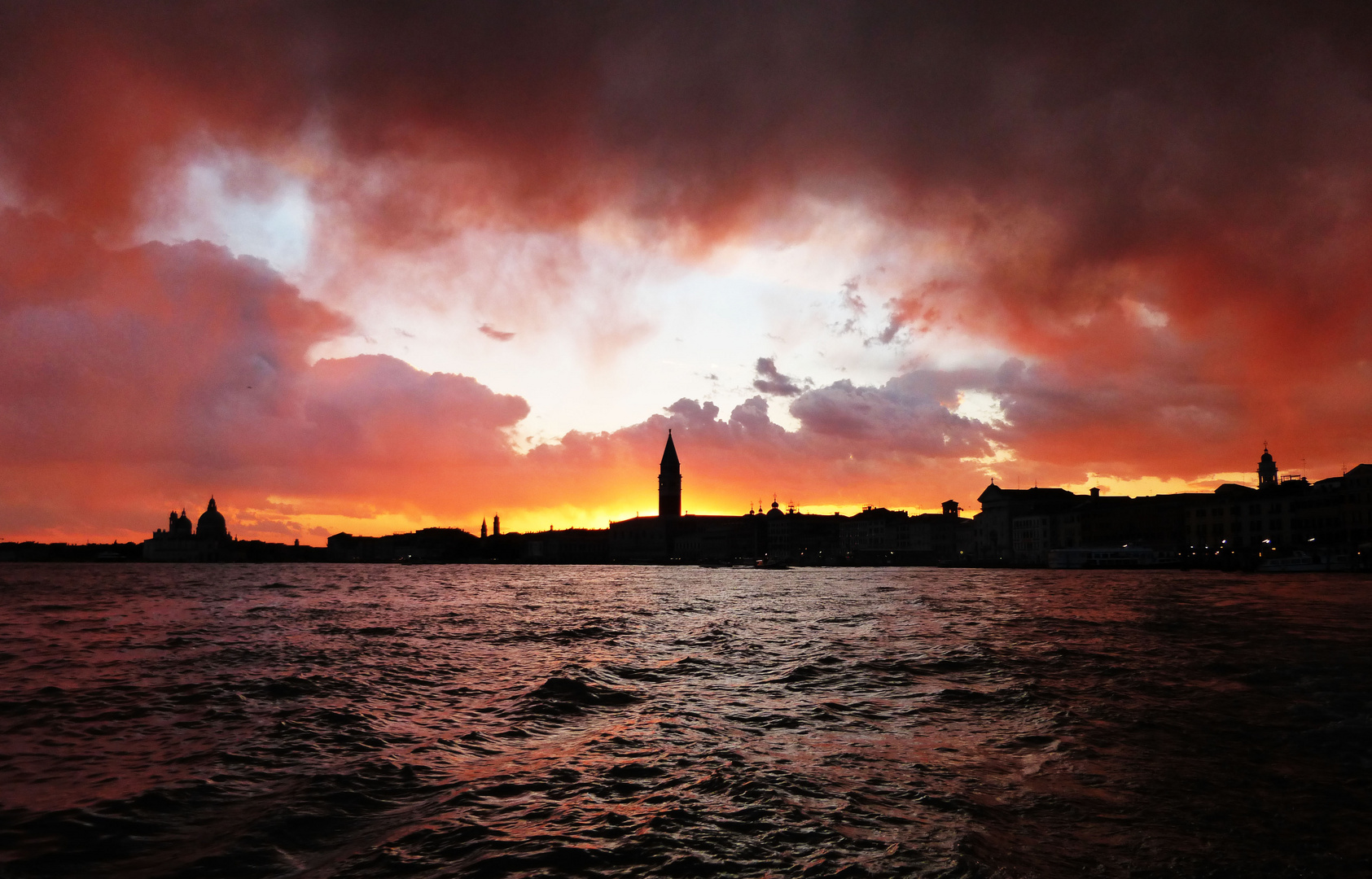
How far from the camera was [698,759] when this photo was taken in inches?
402

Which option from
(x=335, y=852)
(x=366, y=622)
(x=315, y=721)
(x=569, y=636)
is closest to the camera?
(x=335, y=852)

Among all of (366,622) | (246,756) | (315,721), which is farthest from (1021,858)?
(366,622)

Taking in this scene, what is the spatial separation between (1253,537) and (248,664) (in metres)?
126

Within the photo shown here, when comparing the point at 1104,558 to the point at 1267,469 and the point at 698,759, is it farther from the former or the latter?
the point at 698,759

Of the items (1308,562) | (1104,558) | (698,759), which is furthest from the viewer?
(1104,558)

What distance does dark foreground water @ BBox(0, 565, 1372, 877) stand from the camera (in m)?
6.96

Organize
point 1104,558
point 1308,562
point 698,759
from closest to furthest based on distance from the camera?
point 698,759
point 1308,562
point 1104,558

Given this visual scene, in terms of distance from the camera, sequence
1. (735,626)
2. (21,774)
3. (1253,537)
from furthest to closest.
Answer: (1253,537)
(735,626)
(21,774)

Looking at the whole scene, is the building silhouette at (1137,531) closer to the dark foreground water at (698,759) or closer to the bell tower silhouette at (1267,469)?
the bell tower silhouette at (1267,469)

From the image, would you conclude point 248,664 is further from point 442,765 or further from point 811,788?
point 811,788

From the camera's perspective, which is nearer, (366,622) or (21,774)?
(21,774)

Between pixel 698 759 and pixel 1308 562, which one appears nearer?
pixel 698 759

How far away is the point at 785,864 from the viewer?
6617mm

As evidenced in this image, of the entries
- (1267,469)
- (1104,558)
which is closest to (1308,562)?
(1104,558)
